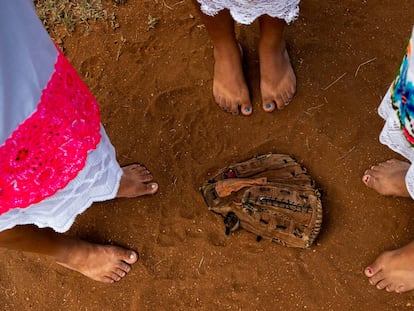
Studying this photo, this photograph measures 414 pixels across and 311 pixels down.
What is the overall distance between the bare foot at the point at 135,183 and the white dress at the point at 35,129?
0.47 metres

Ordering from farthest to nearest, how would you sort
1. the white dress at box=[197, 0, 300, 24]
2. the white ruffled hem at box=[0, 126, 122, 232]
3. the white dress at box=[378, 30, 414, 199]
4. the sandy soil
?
the sandy soil → the white dress at box=[197, 0, 300, 24] → the white ruffled hem at box=[0, 126, 122, 232] → the white dress at box=[378, 30, 414, 199]

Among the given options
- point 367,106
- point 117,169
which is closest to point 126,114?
point 117,169

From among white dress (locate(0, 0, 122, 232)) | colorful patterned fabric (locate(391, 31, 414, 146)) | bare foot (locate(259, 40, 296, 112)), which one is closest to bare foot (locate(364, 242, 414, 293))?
colorful patterned fabric (locate(391, 31, 414, 146))

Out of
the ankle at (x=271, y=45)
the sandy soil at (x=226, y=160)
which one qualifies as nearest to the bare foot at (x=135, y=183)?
the sandy soil at (x=226, y=160)

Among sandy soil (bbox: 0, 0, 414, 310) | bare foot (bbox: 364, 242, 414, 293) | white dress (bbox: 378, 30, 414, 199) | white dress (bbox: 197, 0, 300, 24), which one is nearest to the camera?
white dress (bbox: 378, 30, 414, 199)

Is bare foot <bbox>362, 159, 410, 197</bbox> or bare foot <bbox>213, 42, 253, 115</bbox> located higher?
bare foot <bbox>213, 42, 253, 115</bbox>

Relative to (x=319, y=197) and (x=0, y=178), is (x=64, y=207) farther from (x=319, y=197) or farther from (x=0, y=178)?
(x=319, y=197)

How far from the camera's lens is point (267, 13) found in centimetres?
155

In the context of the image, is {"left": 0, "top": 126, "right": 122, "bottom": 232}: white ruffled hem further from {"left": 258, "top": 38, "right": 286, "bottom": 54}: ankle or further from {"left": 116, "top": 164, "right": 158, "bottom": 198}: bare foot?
{"left": 258, "top": 38, "right": 286, "bottom": 54}: ankle

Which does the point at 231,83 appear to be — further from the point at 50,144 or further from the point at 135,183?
Answer: the point at 50,144

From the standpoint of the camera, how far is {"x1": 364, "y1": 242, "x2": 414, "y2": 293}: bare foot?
164 cm

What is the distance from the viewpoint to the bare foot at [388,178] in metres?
1.73

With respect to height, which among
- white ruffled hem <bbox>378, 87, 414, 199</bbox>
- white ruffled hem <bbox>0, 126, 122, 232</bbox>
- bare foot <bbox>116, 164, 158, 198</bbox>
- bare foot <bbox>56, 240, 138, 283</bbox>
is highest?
white ruffled hem <bbox>0, 126, 122, 232</bbox>

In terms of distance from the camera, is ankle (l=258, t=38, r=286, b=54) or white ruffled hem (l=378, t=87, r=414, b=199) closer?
white ruffled hem (l=378, t=87, r=414, b=199)
